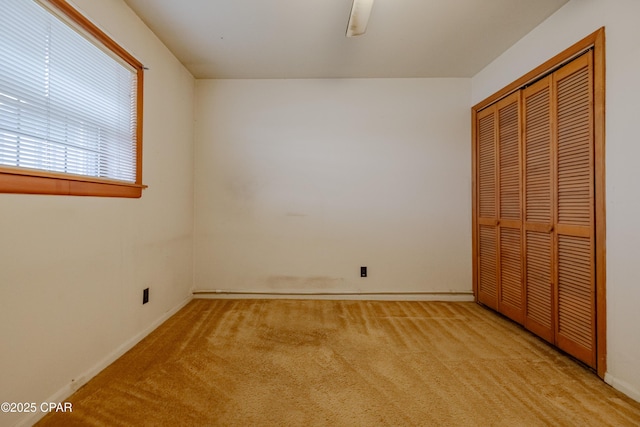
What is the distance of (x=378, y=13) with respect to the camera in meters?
2.19

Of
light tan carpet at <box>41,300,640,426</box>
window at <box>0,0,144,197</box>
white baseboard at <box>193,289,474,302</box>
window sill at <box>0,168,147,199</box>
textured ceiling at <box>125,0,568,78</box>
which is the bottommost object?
light tan carpet at <box>41,300,640,426</box>

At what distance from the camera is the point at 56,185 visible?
1535 mm

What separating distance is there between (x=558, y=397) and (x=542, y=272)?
0.99 m

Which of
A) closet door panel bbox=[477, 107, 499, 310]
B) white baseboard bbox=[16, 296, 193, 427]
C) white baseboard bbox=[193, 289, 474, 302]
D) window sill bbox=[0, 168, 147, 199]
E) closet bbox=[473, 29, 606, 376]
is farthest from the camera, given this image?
white baseboard bbox=[193, 289, 474, 302]

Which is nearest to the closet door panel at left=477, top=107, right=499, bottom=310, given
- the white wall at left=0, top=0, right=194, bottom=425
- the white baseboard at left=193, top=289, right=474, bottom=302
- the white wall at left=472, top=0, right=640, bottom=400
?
the white baseboard at left=193, top=289, right=474, bottom=302

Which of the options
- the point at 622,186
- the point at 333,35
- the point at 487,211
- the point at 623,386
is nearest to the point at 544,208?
the point at 622,186

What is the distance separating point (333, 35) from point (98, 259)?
2.45 meters

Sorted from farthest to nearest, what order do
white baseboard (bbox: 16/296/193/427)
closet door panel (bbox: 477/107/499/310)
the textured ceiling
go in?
closet door panel (bbox: 477/107/499/310)
the textured ceiling
white baseboard (bbox: 16/296/193/427)

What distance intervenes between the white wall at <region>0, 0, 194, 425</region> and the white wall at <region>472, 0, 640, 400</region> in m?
3.15

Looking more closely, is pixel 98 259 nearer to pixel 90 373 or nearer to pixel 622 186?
pixel 90 373

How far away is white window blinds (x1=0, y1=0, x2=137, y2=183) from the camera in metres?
1.34

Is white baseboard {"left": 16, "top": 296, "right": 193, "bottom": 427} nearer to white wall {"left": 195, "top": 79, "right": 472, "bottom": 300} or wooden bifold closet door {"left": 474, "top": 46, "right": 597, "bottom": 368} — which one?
white wall {"left": 195, "top": 79, "right": 472, "bottom": 300}

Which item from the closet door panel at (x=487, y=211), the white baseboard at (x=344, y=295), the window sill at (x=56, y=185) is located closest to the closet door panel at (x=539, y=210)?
the closet door panel at (x=487, y=211)

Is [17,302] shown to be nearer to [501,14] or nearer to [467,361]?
[467,361]
